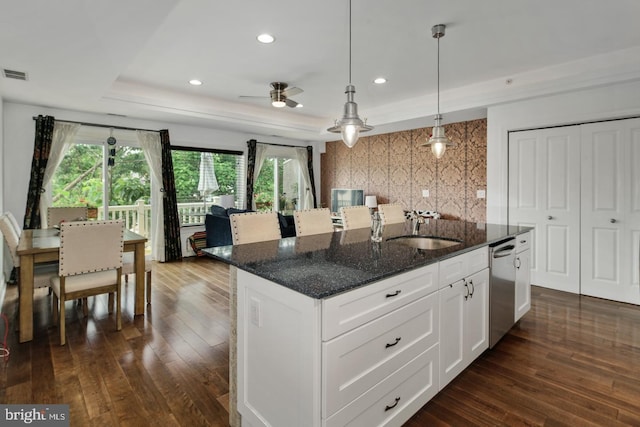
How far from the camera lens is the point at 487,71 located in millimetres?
4039


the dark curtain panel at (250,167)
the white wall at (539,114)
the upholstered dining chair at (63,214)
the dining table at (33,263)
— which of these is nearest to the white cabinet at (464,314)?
the white wall at (539,114)

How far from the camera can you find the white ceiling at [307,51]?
100 inches

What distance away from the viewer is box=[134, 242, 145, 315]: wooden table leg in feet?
10.9

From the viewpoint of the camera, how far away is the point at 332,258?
1872 mm

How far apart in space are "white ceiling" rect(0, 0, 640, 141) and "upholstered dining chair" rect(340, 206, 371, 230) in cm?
161

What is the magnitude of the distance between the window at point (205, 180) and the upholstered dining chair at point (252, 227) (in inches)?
147

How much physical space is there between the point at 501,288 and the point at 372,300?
5.27 feet

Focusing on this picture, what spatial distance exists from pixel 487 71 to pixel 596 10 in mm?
1374

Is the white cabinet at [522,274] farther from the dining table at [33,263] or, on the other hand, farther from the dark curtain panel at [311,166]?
the dark curtain panel at [311,166]

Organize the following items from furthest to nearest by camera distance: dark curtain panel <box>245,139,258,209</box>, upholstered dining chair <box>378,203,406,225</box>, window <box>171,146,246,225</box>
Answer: dark curtain panel <box>245,139,258,209</box>
window <box>171,146,246,225</box>
upholstered dining chair <box>378,203,406,225</box>

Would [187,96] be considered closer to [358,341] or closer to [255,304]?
[255,304]

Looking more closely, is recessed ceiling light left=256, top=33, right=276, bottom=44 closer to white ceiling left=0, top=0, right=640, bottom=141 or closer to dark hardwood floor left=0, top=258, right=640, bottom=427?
white ceiling left=0, top=0, right=640, bottom=141

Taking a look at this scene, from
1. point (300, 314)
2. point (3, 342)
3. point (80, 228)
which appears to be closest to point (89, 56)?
point (80, 228)

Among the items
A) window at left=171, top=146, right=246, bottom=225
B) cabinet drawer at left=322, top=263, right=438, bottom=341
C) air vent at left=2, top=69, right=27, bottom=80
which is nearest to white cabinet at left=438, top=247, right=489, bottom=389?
cabinet drawer at left=322, top=263, right=438, bottom=341
